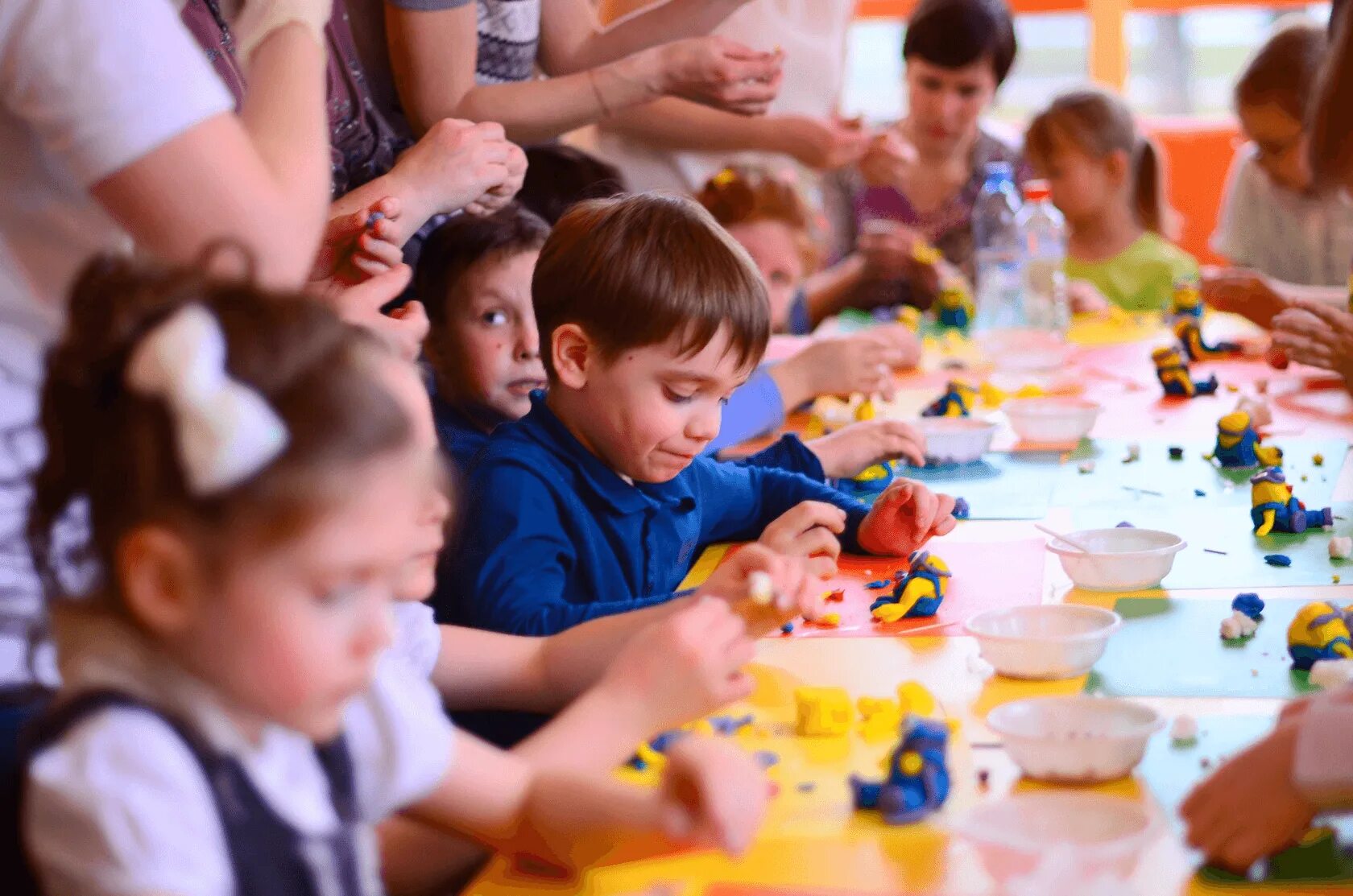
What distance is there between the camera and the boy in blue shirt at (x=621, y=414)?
1.40 metres

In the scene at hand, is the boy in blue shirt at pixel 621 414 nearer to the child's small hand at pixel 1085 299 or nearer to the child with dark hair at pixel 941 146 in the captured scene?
the child's small hand at pixel 1085 299

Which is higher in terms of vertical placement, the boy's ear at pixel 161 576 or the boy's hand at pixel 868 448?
the boy's ear at pixel 161 576

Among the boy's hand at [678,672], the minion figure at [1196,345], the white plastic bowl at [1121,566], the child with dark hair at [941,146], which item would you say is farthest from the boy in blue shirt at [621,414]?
the child with dark hair at [941,146]

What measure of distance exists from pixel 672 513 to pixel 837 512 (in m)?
0.20

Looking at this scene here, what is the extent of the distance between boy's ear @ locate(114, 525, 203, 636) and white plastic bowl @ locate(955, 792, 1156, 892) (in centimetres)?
46

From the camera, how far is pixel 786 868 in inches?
34.9

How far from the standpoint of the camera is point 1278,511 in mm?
1540

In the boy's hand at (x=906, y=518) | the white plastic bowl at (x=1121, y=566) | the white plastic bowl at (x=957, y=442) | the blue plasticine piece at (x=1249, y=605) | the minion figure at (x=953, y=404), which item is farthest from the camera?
the minion figure at (x=953, y=404)

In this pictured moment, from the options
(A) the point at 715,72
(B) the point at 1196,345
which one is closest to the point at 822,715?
(A) the point at 715,72

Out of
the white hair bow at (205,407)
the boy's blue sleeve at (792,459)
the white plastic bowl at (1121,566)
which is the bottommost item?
the boy's blue sleeve at (792,459)

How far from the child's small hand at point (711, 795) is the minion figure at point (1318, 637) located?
512 mm

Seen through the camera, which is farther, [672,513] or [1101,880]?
[672,513]

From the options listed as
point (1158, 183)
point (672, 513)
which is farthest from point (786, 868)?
point (1158, 183)

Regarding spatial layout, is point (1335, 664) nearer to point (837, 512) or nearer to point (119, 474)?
point (837, 512)
